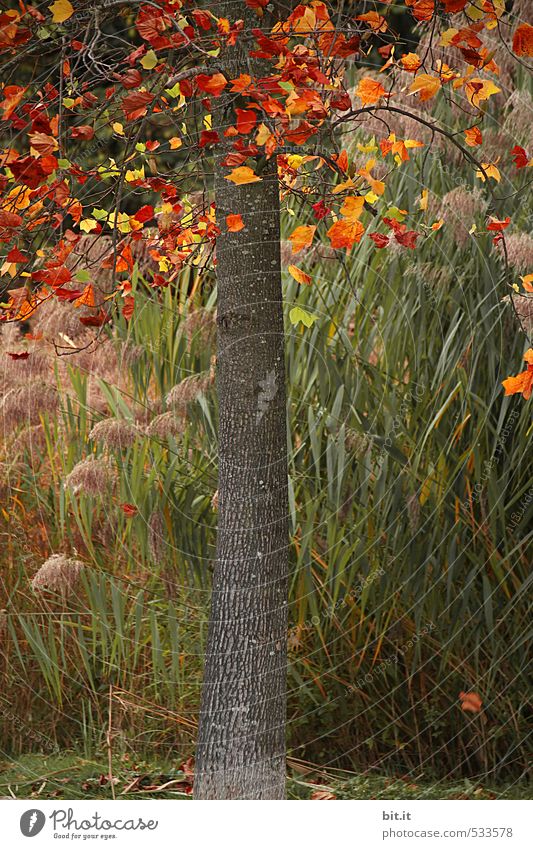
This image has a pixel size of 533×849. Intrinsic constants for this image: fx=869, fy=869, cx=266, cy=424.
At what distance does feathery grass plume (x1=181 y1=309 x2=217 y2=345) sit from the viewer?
2.82 metres

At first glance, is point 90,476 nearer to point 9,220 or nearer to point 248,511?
point 248,511

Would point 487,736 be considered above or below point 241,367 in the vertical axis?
below

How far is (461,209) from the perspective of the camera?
2.46m

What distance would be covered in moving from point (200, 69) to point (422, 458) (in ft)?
4.26

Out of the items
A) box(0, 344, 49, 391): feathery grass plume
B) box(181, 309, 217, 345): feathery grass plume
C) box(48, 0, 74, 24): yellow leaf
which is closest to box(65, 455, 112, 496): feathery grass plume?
box(0, 344, 49, 391): feathery grass plume

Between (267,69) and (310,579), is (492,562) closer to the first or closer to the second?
(310,579)

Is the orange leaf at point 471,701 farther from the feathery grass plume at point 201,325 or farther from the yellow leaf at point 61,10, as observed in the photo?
the yellow leaf at point 61,10

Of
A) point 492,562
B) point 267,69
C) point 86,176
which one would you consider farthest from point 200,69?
point 492,562

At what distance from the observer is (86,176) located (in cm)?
185

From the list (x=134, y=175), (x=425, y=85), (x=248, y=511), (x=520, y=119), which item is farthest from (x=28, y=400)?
(x=520, y=119)

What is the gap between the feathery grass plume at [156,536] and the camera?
8.50 feet

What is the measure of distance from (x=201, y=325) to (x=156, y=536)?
0.71m

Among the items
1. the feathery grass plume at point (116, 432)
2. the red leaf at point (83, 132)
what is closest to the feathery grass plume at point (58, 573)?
the feathery grass plume at point (116, 432)
